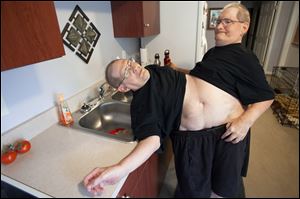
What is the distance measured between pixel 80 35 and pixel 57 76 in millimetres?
338

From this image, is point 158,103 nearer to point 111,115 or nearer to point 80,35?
point 111,115

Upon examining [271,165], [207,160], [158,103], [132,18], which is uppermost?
[132,18]

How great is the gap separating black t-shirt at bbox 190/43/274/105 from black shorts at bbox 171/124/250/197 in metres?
0.19

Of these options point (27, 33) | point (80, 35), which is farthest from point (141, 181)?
point (80, 35)

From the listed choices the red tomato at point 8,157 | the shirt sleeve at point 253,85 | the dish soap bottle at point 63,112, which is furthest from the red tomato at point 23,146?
the shirt sleeve at point 253,85

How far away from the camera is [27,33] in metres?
0.56

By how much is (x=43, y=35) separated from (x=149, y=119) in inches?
18.4

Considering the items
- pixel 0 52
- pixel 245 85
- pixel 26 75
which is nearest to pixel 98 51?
pixel 26 75

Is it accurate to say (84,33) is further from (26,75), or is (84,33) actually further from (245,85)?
(245,85)

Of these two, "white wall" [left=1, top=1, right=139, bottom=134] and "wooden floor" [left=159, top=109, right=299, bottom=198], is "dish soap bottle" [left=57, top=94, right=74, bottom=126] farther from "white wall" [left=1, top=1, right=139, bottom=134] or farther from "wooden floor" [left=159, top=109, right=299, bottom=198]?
"wooden floor" [left=159, top=109, right=299, bottom=198]

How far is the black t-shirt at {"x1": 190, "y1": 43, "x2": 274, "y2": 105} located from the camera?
0.81 meters

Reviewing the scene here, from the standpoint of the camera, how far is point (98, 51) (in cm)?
141

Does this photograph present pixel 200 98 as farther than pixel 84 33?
No

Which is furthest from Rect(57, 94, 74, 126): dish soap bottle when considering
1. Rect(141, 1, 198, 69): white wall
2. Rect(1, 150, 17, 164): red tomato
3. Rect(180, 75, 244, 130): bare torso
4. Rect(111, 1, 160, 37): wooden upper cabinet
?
Rect(141, 1, 198, 69): white wall
